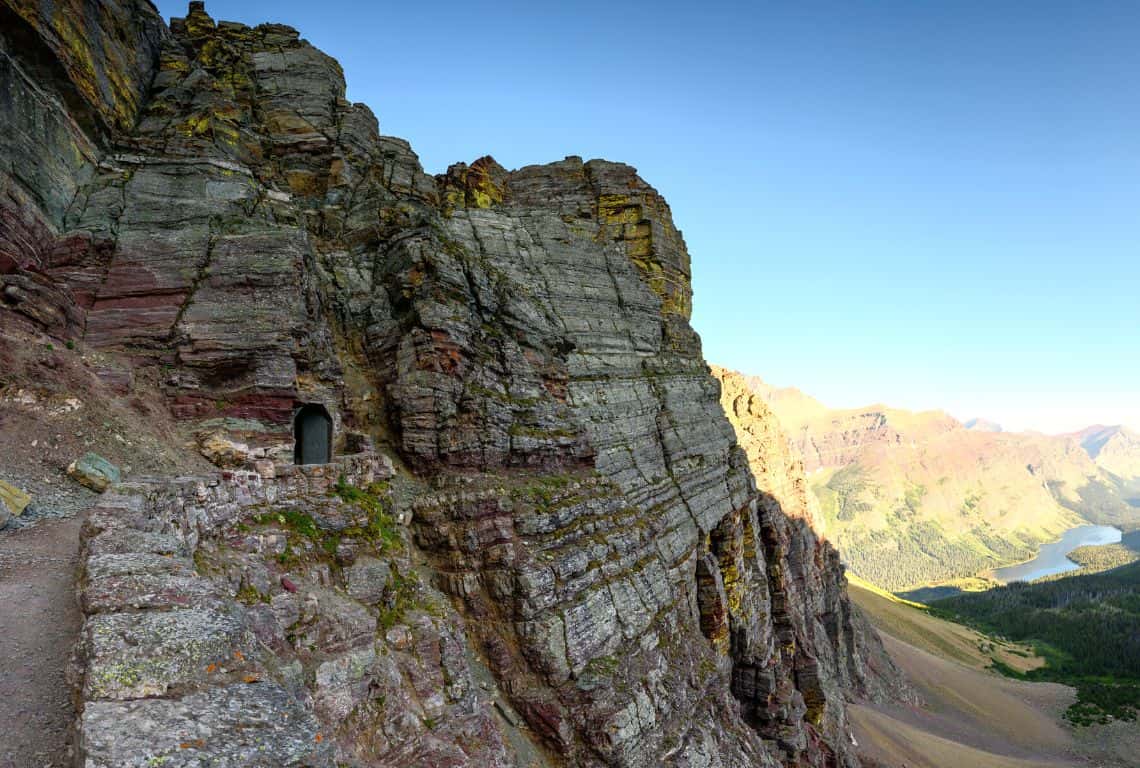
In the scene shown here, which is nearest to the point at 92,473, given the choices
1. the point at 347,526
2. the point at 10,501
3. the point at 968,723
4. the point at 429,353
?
the point at 10,501

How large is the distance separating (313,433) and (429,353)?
16.9ft

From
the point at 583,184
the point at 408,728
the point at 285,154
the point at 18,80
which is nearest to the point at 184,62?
the point at 285,154

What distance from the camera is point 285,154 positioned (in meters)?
28.0

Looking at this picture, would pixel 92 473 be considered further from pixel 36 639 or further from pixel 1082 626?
pixel 1082 626

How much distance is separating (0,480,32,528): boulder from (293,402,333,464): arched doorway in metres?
8.30

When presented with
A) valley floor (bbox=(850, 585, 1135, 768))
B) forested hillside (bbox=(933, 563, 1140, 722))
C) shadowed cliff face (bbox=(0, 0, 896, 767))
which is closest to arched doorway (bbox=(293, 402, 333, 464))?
shadowed cliff face (bbox=(0, 0, 896, 767))

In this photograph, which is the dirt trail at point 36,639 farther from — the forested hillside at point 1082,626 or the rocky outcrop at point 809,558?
the forested hillside at point 1082,626

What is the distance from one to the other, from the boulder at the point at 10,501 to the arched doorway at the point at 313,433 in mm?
8296

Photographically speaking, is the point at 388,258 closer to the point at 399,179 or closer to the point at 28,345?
the point at 399,179

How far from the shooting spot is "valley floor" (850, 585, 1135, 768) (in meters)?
45.9

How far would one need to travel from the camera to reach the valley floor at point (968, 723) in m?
45.9

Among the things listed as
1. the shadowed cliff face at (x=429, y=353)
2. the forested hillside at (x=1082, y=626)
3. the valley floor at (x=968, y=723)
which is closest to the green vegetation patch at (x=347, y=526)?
the shadowed cliff face at (x=429, y=353)

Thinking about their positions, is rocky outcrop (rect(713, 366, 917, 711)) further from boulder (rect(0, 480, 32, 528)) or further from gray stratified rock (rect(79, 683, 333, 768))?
gray stratified rock (rect(79, 683, 333, 768))

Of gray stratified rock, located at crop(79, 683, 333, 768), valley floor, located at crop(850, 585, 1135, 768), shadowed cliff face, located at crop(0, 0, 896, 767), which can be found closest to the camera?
gray stratified rock, located at crop(79, 683, 333, 768)
